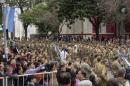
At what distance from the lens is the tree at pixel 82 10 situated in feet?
190

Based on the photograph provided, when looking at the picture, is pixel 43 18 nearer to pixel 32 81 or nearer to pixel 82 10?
pixel 82 10

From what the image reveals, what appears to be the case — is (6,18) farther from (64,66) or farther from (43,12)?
(43,12)

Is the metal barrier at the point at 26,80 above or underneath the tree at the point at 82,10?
underneath

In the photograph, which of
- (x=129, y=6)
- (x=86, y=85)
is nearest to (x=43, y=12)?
(x=129, y=6)

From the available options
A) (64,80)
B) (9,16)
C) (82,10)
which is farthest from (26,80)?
(82,10)

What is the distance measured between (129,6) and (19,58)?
38.3m

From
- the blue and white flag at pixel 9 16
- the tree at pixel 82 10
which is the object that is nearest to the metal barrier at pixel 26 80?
the blue and white flag at pixel 9 16

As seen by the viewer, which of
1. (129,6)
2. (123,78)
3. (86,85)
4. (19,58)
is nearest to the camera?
(86,85)

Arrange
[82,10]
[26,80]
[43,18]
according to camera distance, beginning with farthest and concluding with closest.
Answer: [43,18] < [82,10] < [26,80]

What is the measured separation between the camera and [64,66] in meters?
12.5

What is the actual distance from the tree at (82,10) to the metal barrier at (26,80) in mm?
43544

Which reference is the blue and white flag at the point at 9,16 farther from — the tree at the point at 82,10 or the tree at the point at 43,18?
the tree at the point at 43,18

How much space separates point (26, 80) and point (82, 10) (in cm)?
4643

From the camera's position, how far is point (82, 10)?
58250mm
